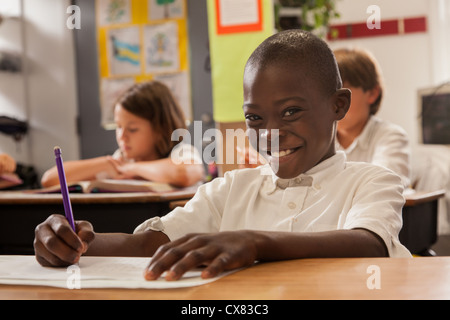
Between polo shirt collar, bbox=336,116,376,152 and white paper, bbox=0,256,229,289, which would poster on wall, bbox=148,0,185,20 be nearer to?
polo shirt collar, bbox=336,116,376,152

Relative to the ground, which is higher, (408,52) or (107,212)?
(408,52)

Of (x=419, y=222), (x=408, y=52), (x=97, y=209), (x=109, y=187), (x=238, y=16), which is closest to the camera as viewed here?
(x=97, y=209)

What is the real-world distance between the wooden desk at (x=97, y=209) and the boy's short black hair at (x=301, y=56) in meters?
0.91

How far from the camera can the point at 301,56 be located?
3.32 feet

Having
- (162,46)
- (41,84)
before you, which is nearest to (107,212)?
(162,46)

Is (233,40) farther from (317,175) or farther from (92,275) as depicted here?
(92,275)

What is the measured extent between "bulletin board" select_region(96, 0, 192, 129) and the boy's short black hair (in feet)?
9.36

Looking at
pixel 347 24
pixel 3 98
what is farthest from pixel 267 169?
pixel 347 24

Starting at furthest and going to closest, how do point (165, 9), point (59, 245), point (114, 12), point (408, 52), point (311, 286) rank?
point (408, 52), point (114, 12), point (165, 9), point (59, 245), point (311, 286)

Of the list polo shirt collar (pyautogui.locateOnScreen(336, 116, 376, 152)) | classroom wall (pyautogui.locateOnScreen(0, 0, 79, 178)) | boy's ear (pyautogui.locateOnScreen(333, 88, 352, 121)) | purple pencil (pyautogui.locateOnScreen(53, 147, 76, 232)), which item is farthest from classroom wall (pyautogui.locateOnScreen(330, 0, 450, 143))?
purple pencil (pyautogui.locateOnScreen(53, 147, 76, 232))

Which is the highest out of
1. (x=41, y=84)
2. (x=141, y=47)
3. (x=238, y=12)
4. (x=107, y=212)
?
(x=141, y=47)

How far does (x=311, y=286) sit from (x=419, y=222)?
1.55 meters

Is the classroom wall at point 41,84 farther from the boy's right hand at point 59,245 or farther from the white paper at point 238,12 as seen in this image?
the boy's right hand at point 59,245
